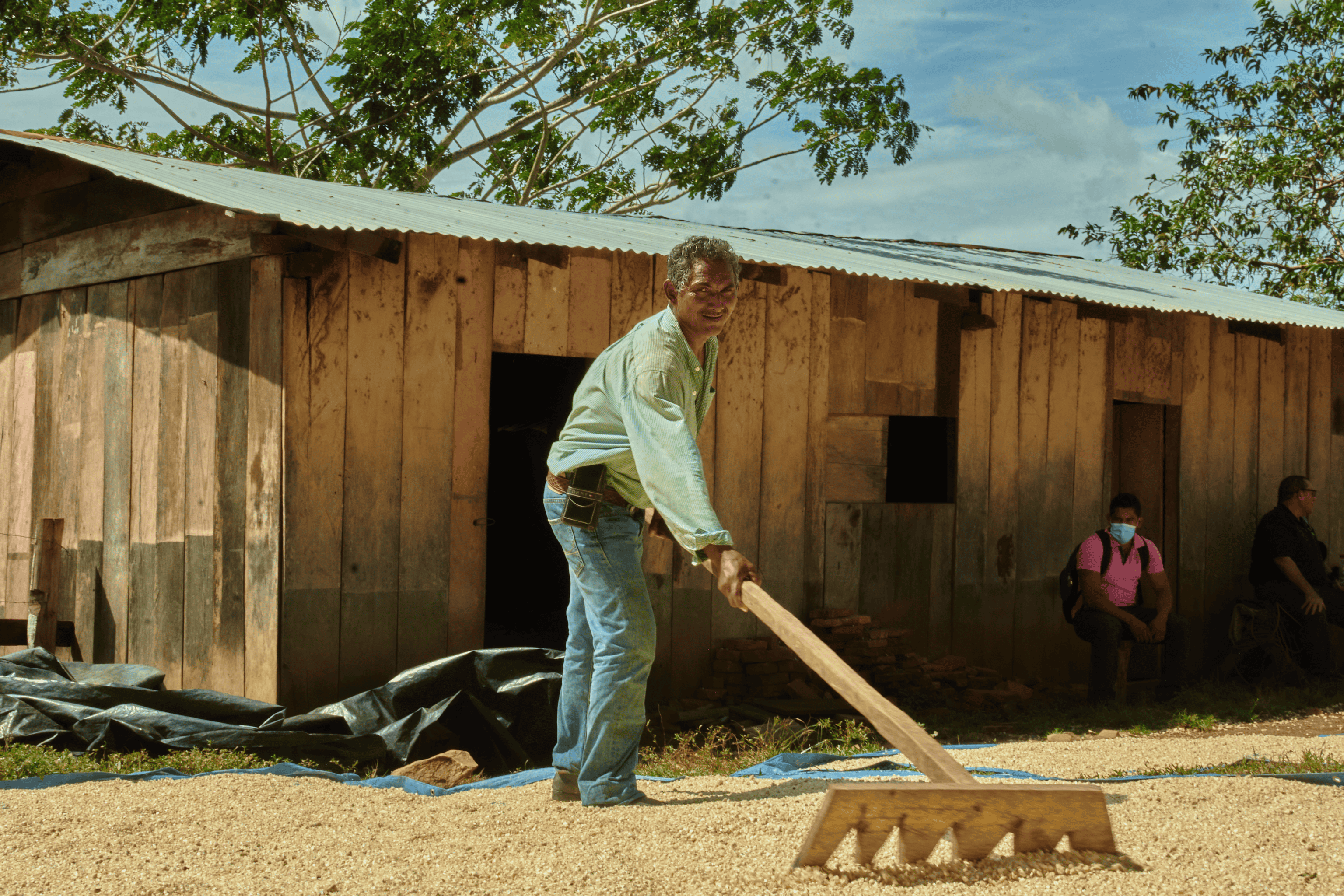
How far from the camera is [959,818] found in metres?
3.04

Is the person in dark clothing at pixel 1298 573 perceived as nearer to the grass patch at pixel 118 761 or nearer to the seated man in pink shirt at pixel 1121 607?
the seated man in pink shirt at pixel 1121 607

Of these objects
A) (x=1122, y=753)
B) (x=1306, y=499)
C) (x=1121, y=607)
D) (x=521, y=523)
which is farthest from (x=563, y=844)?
(x=1306, y=499)

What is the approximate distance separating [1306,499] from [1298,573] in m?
0.66

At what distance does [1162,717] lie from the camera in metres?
7.22

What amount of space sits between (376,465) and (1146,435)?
621 cm

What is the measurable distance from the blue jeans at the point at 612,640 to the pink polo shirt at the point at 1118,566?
485 cm

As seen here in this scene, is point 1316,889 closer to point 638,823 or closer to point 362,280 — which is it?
point 638,823

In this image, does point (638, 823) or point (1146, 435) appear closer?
point (638, 823)

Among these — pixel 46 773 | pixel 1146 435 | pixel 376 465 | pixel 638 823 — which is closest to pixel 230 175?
pixel 376 465

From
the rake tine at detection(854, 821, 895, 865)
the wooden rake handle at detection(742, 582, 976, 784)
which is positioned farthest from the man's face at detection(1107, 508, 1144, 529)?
the rake tine at detection(854, 821, 895, 865)

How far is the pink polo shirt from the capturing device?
26.3 feet

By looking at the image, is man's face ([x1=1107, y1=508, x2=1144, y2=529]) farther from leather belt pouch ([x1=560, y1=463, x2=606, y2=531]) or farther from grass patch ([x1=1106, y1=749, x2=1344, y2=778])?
leather belt pouch ([x1=560, y1=463, x2=606, y2=531])

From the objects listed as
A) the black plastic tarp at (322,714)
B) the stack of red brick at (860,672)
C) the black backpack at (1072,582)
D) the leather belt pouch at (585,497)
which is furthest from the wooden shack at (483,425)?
the leather belt pouch at (585,497)

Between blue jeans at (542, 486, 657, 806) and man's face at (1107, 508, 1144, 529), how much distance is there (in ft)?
17.0
